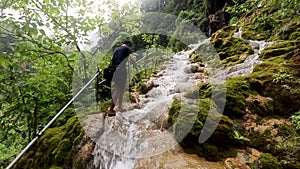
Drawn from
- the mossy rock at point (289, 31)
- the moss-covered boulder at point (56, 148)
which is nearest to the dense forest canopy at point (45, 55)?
the moss-covered boulder at point (56, 148)

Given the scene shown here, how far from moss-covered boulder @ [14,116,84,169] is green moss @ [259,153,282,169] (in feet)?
10.4

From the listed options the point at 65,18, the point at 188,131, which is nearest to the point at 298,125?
the point at 188,131

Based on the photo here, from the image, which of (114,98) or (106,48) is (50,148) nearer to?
(114,98)

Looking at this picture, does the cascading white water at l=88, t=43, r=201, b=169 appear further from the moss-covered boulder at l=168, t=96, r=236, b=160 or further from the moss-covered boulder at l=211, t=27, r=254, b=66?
the moss-covered boulder at l=211, t=27, r=254, b=66

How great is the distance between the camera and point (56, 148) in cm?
439

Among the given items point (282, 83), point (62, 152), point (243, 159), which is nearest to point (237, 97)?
point (282, 83)

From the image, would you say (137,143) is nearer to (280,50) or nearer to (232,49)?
(280,50)

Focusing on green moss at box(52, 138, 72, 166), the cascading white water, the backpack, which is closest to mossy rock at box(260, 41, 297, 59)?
the cascading white water

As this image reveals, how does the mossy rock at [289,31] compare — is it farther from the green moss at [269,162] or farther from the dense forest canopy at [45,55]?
the green moss at [269,162]

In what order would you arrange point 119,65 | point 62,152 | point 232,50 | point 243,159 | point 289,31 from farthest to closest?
1. point 232,50
2. point 289,31
3. point 119,65
4. point 62,152
5. point 243,159

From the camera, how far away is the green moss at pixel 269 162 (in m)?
2.89

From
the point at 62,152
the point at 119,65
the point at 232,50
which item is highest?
the point at 232,50

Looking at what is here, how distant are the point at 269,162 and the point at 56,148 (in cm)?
390

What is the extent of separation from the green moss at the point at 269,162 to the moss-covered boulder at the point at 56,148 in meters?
3.17
